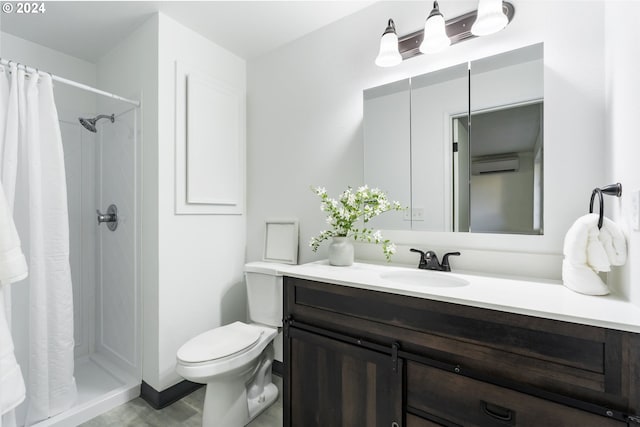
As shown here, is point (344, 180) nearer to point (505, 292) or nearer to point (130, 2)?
point (505, 292)

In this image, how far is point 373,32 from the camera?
5.86 ft

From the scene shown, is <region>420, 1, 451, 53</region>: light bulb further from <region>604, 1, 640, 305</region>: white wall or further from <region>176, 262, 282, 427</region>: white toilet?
<region>176, 262, 282, 427</region>: white toilet

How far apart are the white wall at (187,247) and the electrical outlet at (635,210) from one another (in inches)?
84.8

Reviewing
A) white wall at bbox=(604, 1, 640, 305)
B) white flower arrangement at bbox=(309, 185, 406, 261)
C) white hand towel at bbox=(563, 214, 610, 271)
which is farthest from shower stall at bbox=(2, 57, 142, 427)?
white wall at bbox=(604, 1, 640, 305)

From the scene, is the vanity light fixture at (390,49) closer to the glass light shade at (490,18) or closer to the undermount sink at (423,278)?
the glass light shade at (490,18)

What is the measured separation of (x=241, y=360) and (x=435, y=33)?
75.6 inches

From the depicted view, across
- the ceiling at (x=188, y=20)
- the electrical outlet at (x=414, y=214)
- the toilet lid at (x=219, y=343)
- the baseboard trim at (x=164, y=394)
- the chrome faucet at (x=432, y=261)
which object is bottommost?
the baseboard trim at (x=164, y=394)

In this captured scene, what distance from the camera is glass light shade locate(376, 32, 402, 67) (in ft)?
5.15

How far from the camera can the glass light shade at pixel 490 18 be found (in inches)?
49.9

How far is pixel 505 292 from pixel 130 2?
8.09 ft

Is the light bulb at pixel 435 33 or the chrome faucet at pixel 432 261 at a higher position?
the light bulb at pixel 435 33

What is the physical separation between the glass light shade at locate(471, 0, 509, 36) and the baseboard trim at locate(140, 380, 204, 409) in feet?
8.58

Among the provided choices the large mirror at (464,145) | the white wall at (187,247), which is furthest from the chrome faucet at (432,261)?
the white wall at (187,247)

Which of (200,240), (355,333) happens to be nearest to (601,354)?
(355,333)
